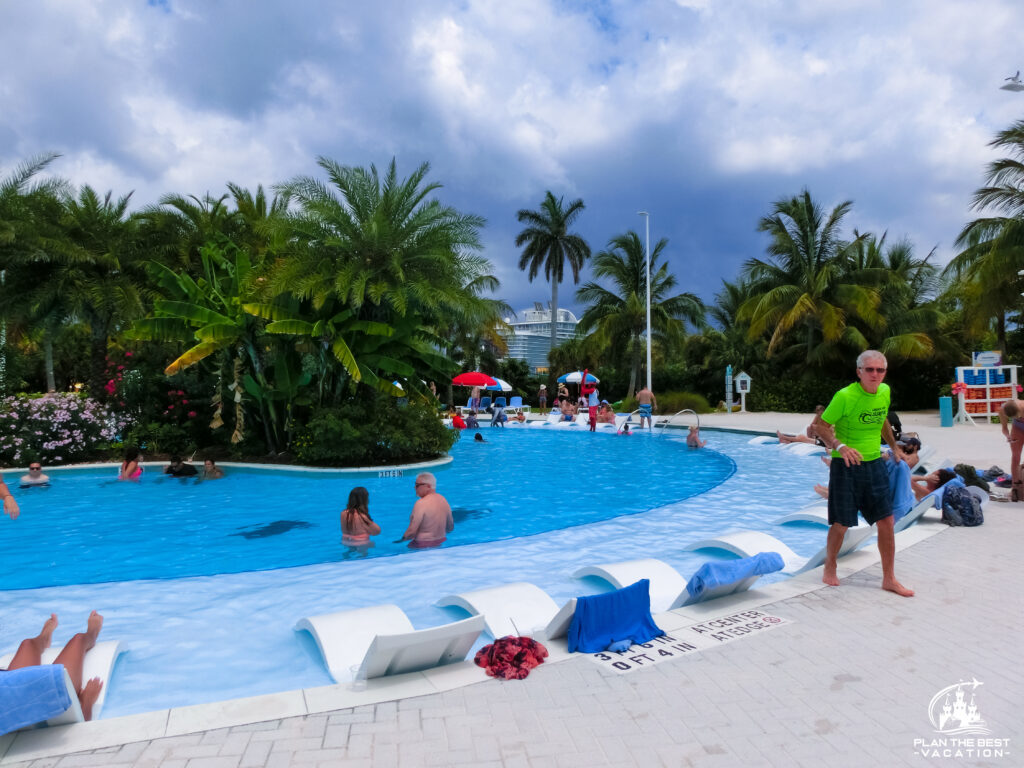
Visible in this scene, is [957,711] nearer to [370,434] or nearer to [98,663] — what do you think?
[98,663]

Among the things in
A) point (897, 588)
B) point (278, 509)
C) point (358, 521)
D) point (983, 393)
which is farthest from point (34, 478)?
point (983, 393)

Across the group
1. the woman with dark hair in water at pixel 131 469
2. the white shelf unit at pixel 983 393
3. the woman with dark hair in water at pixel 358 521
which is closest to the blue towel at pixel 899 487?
the woman with dark hair in water at pixel 358 521

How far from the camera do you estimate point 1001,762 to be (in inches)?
109

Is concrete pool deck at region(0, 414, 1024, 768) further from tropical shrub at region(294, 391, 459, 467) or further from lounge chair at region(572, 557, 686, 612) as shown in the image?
tropical shrub at region(294, 391, 459, 467)

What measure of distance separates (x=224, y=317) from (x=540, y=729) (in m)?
13.9

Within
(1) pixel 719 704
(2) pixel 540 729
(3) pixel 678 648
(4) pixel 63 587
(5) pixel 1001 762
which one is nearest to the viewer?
(5) pixel 1001 762

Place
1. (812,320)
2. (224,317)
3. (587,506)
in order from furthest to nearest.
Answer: (812,320), (224,317), (587,506)

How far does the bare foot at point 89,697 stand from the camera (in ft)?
11.1

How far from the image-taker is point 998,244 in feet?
74.7

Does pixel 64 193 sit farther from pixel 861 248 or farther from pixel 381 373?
pixel 861 248

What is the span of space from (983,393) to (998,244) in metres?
5.35

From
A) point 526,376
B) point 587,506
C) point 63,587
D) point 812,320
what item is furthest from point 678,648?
point 526,376

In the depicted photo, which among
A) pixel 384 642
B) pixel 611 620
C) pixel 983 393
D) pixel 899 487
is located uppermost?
pixel 983 393

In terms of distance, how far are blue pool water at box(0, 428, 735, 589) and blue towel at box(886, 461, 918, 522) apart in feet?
13.3
